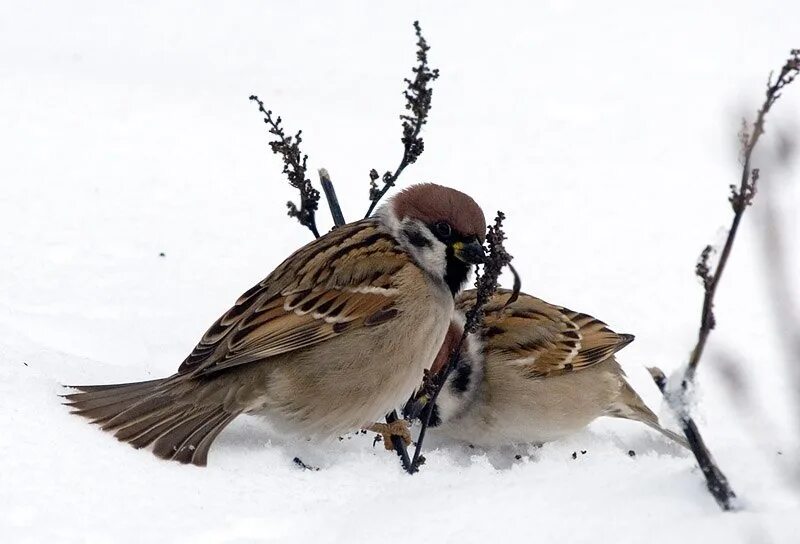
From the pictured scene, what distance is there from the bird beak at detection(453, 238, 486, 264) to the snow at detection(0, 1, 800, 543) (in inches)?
26.1

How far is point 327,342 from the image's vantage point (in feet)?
11.8

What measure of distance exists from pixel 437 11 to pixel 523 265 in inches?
129

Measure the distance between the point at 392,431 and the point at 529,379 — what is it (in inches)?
28.0

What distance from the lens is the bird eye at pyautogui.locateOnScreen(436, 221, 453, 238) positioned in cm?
376

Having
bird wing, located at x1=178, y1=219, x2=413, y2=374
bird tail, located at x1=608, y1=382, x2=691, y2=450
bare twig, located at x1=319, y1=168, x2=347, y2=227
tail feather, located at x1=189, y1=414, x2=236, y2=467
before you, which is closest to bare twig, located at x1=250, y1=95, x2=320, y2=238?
bare twig, located at x1=319, y1=168, x2=347, y2=227

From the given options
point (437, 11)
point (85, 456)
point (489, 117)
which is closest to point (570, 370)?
point (85, 456)

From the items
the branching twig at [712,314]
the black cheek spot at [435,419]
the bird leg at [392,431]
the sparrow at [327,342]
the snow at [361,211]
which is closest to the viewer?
the branching twig at [712,314]

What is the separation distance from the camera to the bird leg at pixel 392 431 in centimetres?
370

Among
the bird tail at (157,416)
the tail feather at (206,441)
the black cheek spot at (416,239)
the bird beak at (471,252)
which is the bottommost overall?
the tail feather at (206,441)

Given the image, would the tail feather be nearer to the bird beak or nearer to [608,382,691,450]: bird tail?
the bird beak

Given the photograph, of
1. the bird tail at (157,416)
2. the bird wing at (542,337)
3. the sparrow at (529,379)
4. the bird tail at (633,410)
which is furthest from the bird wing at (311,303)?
the bird tail at (633,410)

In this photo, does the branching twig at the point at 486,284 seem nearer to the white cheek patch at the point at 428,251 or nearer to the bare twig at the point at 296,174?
the white cheek patch at the point at 428,251

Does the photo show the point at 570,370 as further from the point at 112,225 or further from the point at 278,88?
the point at 278,88

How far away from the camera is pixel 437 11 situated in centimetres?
809
